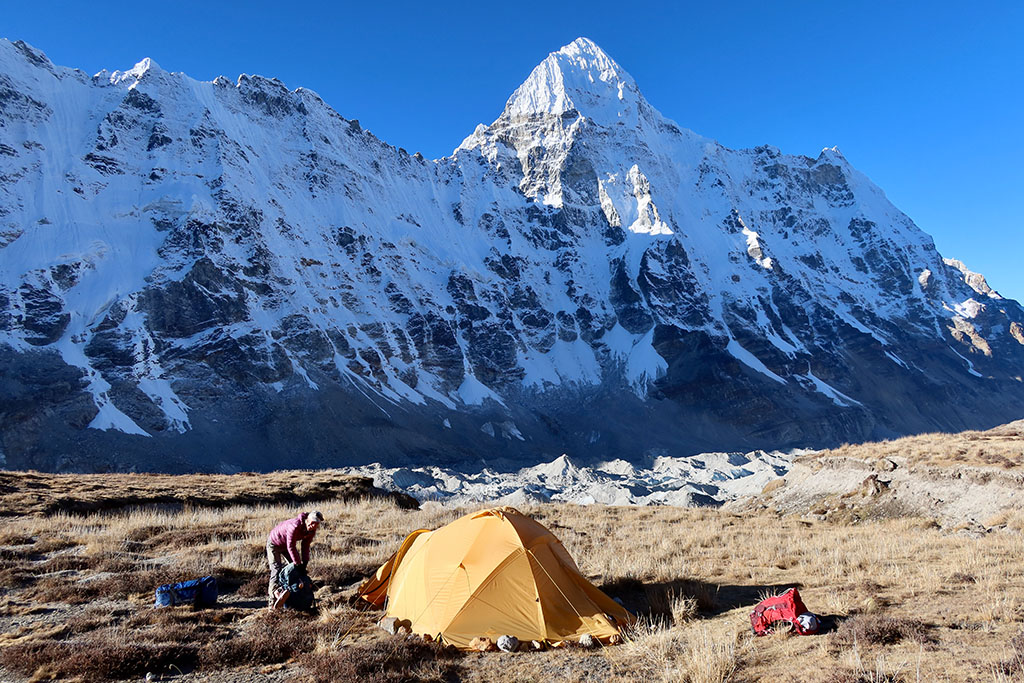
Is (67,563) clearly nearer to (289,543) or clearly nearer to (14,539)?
(14,539)

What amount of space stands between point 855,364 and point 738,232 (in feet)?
167

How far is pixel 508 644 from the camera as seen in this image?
7641 millimetres

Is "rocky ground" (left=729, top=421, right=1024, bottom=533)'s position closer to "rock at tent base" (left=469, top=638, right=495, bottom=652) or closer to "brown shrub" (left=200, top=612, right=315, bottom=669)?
"rock at tent base" (left=469, top=638, right=495, bottom=652)

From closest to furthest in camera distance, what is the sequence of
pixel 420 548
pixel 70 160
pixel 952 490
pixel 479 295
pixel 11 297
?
1. pixel 420 548
2. pixel 952 490
3. pixel 11 297
4. pixel 70 160
5. pixel 479 295

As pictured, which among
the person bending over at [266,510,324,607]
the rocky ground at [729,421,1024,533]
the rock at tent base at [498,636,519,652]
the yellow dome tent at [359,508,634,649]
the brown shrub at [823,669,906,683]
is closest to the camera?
the brown shrub at [823,669,906,683]

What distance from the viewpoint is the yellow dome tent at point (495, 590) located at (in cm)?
809

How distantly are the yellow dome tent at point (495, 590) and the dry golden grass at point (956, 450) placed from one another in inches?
603

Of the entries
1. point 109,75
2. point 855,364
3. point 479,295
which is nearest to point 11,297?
point 109,75

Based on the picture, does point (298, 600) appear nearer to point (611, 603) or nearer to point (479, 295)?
point (611, 603)

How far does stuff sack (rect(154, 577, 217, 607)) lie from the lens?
367 inches

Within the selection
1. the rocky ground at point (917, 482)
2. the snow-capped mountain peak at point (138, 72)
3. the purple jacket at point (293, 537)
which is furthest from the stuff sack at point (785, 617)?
the snow-capped mountain peak at point (138, 72)

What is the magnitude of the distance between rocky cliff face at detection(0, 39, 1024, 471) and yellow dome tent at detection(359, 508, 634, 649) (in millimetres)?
63389

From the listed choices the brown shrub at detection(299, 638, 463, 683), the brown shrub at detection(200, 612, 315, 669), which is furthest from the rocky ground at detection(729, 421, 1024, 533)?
the brown shrub at detection(200, 612, 315, 669)

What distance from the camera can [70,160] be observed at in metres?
96.1
